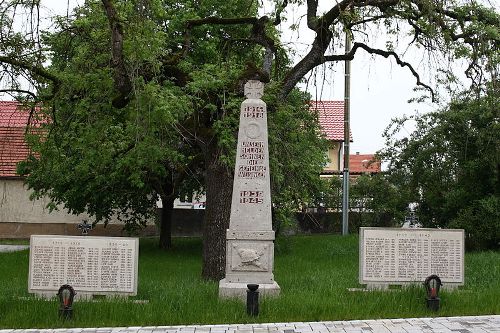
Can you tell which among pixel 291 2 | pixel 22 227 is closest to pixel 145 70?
pixel 291 2

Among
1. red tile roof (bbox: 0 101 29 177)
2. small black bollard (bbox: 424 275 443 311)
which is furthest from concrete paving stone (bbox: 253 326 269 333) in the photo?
red tile roof (bbox: 0 101 29 177)

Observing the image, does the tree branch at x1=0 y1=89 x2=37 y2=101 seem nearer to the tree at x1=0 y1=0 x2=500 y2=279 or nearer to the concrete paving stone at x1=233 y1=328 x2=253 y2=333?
the tree at x1=0 y1=0 x2=500 y2=279

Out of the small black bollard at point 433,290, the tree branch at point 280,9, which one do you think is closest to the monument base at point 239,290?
the small black bollard at point 433,290

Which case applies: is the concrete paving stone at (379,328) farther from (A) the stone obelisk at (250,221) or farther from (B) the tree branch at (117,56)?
(B) the tree branch at (117,56)

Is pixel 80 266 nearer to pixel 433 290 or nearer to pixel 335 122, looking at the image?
pixel 433 290

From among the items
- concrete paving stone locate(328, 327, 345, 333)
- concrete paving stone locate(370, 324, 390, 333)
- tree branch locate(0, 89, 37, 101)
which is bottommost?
concrete paving stone locate(328, 327, 345, 333)

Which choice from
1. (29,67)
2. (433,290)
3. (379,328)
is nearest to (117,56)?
(29,67)

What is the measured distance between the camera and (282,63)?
1631cm

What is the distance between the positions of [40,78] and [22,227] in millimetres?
25219

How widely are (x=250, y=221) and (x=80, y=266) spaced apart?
2.77 m

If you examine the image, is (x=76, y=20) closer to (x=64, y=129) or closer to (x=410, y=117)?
(x=64, y=129)

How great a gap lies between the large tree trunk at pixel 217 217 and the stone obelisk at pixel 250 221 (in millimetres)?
2995

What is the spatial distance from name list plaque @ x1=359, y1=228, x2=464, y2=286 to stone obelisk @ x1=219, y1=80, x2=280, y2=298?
66.6 inches

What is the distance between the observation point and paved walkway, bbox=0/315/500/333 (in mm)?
8148
